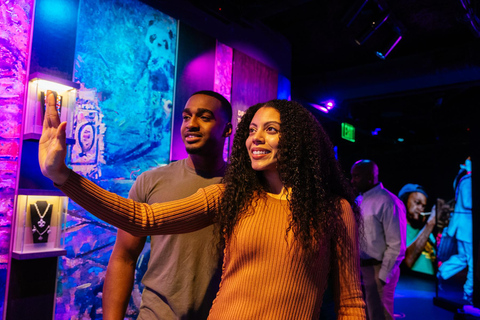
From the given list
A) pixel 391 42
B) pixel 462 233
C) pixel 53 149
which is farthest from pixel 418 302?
pixel 53 149

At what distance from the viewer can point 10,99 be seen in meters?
2.30

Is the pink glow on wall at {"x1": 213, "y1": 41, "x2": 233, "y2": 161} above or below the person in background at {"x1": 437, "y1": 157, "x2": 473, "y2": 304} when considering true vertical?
above

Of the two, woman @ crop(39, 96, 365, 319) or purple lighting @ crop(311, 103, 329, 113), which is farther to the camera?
purple lighting @ crop(311, 103, 329, 113)

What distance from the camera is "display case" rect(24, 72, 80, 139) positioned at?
2.24 meters

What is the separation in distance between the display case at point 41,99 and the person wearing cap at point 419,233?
9786 millimetres

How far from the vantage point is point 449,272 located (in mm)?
7566

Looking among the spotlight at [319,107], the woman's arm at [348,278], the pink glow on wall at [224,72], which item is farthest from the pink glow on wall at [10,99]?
the spotlight at [319,107]

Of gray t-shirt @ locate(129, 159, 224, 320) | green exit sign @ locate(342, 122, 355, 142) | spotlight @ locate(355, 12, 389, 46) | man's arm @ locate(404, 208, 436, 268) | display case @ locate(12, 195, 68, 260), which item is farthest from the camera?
man's arm @ locate(404, 208, 436, 268)

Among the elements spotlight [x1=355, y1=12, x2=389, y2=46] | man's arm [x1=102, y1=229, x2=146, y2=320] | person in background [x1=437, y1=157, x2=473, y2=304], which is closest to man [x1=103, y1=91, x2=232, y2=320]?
man's arm [x1=102, y1=229, x2=146, y2=320]

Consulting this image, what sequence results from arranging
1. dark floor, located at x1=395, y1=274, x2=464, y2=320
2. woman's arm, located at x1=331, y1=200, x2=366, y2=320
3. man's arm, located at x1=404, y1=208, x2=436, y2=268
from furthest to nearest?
man's arm, located at x1=404, y1=208, x2=436, y2=268, dark floor, located at x1=395, y1=274, x2=464, y2=320, woman's arm, located at x1=331, y1=200, x2=366, y2=320

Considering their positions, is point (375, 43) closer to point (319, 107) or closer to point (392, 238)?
point (392, 238)

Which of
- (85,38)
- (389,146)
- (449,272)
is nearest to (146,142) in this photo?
(85,38)

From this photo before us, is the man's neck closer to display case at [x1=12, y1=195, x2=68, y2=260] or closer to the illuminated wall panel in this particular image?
display case at [x1=12, y1=195, x2=68, y2=260]

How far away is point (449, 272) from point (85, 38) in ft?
26.0
